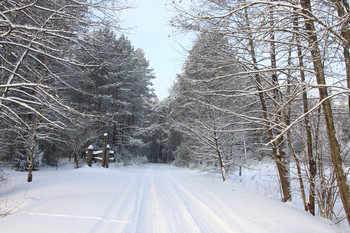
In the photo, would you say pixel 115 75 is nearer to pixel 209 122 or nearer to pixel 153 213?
pixel 209 122

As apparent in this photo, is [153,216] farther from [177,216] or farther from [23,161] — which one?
[23,161]

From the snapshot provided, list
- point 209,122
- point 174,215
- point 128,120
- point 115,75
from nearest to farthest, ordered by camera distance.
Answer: point 174,215, point 209,122, point 115,75, point 128,120

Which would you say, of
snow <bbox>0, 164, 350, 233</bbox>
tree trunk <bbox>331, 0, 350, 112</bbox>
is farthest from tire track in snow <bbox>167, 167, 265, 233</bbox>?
tree trunk <bbox>331, 0, 350, 112</bbox>

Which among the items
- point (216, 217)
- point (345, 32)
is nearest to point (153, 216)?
point (216, 217)

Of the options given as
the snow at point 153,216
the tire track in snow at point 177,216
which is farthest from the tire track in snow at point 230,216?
the tire track in snow at point 177,216

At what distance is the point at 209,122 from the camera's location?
977 cm

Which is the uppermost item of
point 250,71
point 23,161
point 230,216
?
point 250,71

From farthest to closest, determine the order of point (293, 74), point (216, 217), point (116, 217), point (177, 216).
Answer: point (293, 74) → point (177, 216) → point (216, 217) → point (116, 217)

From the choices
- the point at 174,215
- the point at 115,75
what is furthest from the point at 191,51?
the point at 115,75

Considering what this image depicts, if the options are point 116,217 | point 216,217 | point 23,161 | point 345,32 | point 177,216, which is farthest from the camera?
point 23,161

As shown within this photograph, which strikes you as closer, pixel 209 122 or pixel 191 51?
pixel 191 51

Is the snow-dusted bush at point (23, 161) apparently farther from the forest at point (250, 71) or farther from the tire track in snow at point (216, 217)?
the tire track in snow at point (216, 217)

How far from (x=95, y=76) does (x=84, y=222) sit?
62.0ft

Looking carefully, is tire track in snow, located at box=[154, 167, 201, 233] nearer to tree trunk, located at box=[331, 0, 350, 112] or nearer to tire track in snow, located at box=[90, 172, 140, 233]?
tire track in snow, located at box=[90, 172, 140, 233]
